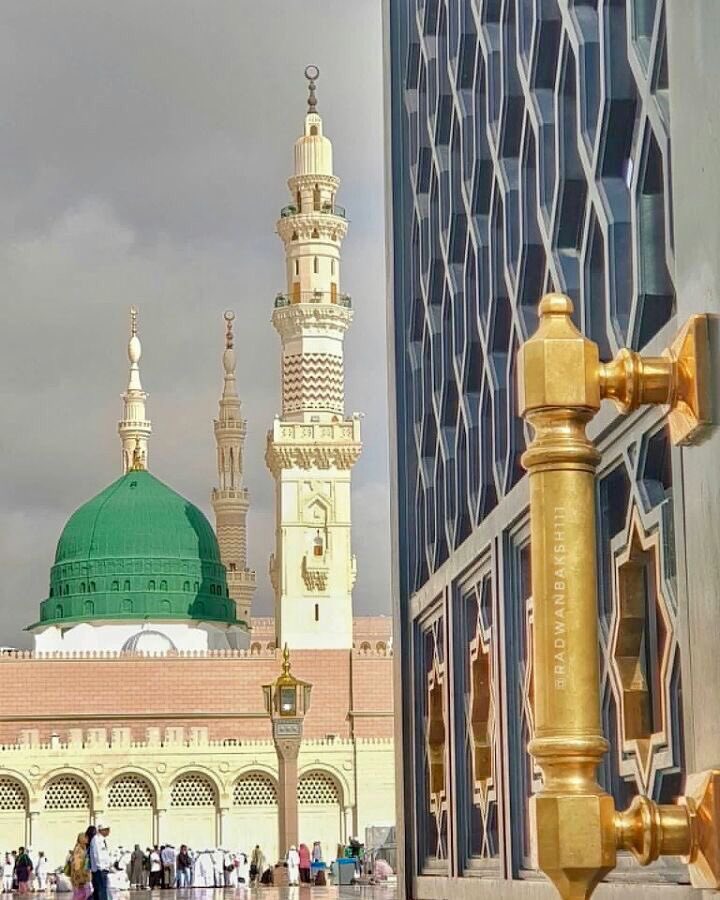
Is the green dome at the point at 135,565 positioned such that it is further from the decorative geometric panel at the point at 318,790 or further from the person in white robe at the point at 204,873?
the person in white robe at the point at 204,873

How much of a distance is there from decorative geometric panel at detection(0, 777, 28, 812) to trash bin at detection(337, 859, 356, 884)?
12556mm

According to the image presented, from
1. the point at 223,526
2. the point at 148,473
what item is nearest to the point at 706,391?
the point at 148,473

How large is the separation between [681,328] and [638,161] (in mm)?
1057

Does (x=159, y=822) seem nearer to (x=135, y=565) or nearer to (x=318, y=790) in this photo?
(x=318, y=790)

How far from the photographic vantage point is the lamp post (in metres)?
21.2

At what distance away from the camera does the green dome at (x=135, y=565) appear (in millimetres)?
39594

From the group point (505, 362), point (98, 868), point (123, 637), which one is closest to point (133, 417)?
point (123, 637)

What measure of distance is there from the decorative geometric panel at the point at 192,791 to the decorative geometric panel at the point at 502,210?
29480 millimetres

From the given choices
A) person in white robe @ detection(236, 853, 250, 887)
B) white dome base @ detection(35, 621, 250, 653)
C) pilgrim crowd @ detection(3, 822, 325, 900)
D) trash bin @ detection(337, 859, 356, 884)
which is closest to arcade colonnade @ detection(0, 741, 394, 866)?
white dome base @ detection(35, 621, 250, 653)

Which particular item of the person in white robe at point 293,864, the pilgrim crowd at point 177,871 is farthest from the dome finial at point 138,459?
the person in white robe at point 293,864

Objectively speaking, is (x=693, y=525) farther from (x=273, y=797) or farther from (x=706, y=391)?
(x=273, y=797)

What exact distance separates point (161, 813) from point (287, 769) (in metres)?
13.0

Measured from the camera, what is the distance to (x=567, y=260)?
280cm

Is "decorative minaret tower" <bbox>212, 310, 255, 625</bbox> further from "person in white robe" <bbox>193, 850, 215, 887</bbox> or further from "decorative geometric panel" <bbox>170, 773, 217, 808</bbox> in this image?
"person in white robe" <bbox>193, 850, 215, 887</bbox>
